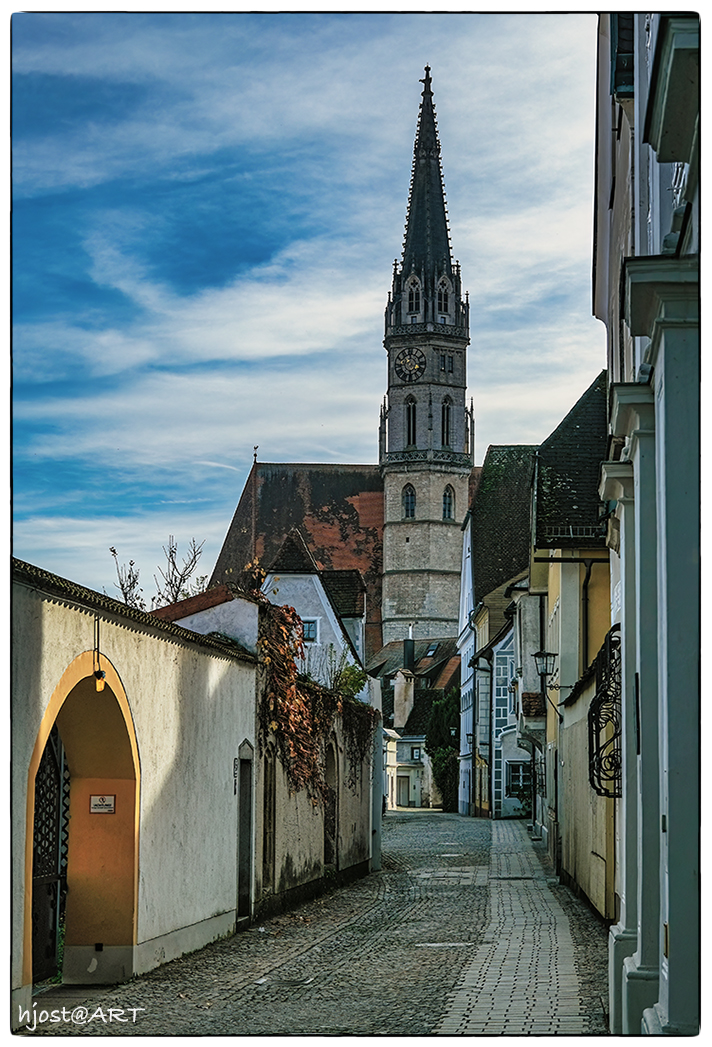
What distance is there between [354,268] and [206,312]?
0.87 m

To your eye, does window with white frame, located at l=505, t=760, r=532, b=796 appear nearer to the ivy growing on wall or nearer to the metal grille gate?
the ivy growing on wall

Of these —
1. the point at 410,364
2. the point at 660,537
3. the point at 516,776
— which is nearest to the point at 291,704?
the point at 660,537

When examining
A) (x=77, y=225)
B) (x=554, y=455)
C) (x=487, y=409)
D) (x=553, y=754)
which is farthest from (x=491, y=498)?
(x=77, y=225)

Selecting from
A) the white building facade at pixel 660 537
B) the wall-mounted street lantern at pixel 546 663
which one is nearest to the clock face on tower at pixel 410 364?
the wall-mounted street lantern at pixel 546 663

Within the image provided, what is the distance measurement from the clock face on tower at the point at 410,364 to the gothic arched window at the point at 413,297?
2689 mm

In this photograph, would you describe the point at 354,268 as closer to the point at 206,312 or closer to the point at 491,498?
the point at 206,312

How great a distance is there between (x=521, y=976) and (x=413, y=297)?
82.6 metres

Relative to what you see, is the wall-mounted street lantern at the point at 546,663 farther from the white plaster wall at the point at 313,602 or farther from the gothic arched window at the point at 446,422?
the gothic arched window at the point at 446,422

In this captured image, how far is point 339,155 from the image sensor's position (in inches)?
297

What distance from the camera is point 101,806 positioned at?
9047 millimetres

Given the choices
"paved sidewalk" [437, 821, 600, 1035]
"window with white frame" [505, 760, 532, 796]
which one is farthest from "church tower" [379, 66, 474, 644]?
"paved sidewalk" [437, 821, 600, 1035]

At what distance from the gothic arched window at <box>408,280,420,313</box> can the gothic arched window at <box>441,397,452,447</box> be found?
6.10 m

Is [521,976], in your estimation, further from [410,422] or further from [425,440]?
[410,422]

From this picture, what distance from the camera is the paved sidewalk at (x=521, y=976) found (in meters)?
7.28
